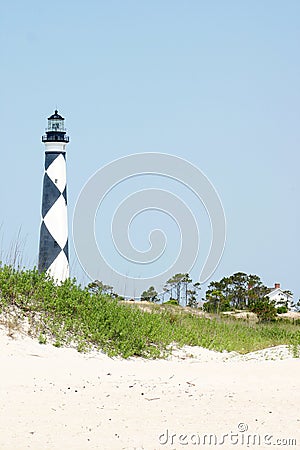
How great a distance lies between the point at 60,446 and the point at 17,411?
99 centimetres

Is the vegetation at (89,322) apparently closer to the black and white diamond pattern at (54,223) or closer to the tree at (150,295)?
the tree at (150,295)

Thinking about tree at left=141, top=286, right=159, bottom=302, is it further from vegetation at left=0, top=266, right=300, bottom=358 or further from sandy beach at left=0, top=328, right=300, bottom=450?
sandy beach at left=0, top=328, right=300, bottom=450

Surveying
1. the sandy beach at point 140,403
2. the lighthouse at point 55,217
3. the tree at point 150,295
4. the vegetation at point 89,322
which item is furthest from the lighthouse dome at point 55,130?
the sandy beach at point 140,403

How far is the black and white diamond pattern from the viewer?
21.9 meters

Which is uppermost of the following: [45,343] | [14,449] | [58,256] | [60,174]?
[60,174]

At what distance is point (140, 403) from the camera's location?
680cm

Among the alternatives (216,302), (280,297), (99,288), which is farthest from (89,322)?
(280,297)

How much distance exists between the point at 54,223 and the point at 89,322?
10748 mm

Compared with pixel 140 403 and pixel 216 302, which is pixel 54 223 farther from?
pixel 140 403

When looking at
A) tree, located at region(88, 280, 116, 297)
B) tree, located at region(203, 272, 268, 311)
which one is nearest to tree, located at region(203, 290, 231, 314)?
tree, located at region(203, 272, 268, 311)

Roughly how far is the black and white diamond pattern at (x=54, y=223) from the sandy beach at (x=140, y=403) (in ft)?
39.0

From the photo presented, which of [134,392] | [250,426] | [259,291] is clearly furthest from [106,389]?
[259,291]

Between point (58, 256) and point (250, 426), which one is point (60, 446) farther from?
point (58, 256)

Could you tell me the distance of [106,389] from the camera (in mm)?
7520
